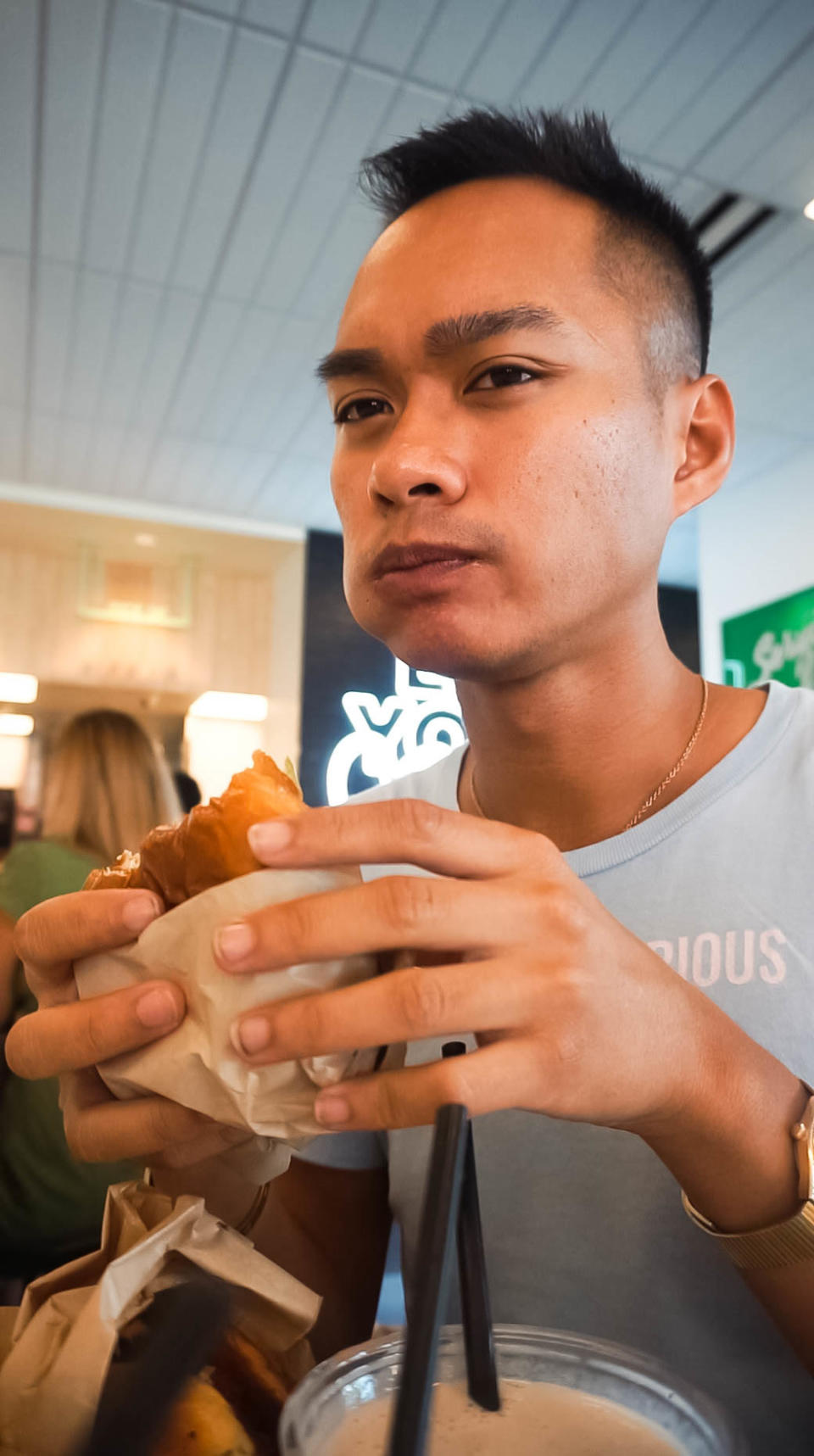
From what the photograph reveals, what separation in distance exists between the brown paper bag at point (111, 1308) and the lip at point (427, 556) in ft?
1.81

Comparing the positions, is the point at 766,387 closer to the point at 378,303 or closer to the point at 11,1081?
the point at 378,303

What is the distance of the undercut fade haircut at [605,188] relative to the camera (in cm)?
106

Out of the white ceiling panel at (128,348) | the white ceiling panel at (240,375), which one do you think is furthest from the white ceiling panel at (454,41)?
the white ceiling panel at (128,348)

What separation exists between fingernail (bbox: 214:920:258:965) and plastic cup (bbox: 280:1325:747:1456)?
Answer: 208 mm

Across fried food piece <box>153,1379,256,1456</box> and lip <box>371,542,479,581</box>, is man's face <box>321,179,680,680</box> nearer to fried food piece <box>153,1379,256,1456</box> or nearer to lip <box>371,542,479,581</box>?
lip <box>371,542,479,581</box>

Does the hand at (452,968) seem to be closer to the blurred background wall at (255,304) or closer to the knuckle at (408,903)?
the knuckle at (408,903)

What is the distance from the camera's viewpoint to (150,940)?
1.85ft

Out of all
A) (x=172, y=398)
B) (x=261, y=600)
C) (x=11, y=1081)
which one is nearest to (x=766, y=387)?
(x=172, y=398)

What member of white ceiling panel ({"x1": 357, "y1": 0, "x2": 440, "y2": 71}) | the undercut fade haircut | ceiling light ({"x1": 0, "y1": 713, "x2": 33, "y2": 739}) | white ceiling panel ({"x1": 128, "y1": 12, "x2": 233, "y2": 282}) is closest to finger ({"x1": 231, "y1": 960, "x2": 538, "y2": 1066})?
the undercut fade haircut

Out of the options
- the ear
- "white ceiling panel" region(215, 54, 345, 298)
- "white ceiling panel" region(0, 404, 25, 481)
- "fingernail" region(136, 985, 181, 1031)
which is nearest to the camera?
"fingernail" region(136, 985, 181, 1031)

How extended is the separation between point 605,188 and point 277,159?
215 cm

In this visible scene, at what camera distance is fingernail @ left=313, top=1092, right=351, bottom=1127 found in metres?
0.51

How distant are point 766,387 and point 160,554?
344 centimetres

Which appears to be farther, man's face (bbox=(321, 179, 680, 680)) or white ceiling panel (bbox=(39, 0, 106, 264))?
white ceiling panel (bbox=(39, 0, 106, 264))
